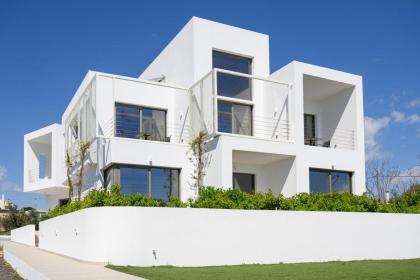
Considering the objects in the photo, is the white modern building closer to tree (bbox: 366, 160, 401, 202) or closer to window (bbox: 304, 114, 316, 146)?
window (bbox: 304, 114, 316, 146)

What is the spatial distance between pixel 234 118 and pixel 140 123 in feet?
13.4

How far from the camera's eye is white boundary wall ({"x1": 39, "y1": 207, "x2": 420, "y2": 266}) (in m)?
12.5

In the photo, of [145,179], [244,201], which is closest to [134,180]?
[145,179]

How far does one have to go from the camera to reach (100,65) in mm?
22984

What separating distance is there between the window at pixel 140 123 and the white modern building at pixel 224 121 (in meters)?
0.04

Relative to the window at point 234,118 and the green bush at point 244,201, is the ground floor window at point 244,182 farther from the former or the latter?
the green bush at point 244,201

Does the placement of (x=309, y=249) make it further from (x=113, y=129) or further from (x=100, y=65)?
(x=100, y=65)

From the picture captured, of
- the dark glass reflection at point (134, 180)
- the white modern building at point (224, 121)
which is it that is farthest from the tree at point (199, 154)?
the dark glass reflection at point (134, 180)

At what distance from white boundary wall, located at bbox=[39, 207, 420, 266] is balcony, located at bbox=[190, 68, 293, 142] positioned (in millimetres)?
5046

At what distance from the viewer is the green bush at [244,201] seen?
1402cm

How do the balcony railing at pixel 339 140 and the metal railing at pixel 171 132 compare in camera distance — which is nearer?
the metal railing at pixel 171 132

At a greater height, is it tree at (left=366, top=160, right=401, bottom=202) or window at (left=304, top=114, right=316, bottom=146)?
window at (left=304, top=114, right=316, bottom=146)

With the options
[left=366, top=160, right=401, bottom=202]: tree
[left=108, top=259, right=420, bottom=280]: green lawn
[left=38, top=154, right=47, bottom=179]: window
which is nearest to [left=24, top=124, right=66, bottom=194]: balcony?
[left=38, top=154, right=47, bottom=179]: window

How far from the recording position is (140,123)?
21.2m
